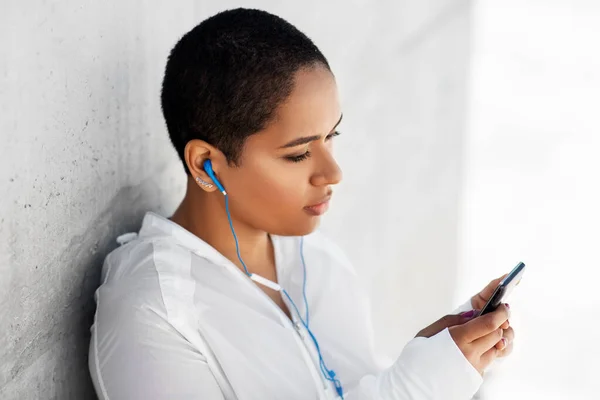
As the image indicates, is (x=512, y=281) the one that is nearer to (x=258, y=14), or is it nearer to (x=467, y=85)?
(x=258, y=14)

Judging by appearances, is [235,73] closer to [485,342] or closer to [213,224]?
[213,224]

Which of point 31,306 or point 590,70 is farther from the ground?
point 590,70

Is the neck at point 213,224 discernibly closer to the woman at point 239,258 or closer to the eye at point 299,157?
the woman at point 239,258

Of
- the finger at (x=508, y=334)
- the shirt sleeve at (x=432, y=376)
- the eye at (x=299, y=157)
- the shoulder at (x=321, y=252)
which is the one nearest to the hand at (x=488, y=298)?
the finger at (x=508, y=334)

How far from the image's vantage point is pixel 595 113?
2.55m

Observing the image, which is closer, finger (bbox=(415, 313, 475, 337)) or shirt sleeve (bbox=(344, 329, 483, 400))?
shirt sleeve (bbox=(344, 329, 483, 400))

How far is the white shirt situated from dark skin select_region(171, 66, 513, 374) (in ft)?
0.21

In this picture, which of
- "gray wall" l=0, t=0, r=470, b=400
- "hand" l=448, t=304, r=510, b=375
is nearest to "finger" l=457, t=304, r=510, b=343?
"hand" l=448, t=304, r=510, b=375

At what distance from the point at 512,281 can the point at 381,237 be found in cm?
126

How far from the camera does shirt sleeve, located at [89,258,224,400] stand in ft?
3.43

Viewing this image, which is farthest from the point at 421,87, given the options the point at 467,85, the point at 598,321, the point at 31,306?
the point at 31,306

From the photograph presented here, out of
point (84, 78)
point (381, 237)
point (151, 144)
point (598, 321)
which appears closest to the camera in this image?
point (84, 78)

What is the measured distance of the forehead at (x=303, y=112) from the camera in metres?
1.14

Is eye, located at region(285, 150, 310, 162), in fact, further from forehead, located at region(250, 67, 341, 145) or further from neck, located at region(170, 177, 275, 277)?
neck, located at region(170, 177, 275, 277)
